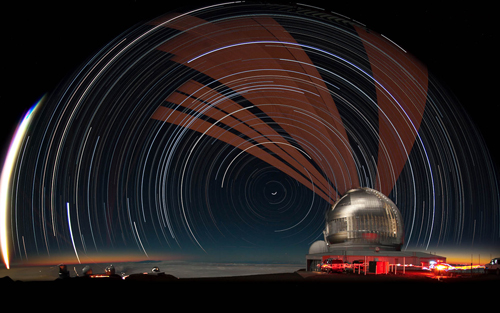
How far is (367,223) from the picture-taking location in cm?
3253

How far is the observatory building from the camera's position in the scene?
30859 mm

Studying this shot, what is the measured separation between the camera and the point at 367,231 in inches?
1275

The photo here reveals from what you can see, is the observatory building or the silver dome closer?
the observatory building

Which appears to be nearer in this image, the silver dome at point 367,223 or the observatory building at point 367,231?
the observatory building at point 367,231

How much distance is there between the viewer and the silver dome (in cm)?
3241

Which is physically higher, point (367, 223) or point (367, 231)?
point (367, 223)

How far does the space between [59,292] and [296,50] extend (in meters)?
26.6

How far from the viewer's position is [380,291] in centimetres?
1294

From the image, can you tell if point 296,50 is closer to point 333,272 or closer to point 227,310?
point 333,272

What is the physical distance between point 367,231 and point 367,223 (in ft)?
2.12

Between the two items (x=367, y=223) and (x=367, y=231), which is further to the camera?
(x=367, y=223)

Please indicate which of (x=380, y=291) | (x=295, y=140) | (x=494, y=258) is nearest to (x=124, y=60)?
(x=295, y=140)

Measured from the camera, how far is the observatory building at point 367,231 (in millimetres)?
30859

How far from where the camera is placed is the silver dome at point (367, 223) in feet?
106
